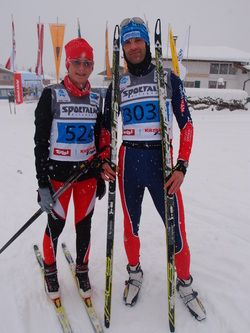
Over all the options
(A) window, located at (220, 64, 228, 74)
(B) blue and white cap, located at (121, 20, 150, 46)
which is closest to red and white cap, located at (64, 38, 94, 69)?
(B) blue and white cap, located at (121, 20, 150, 46)

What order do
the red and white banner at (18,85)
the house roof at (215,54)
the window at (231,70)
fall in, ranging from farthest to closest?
the window at (231,70)
the house roof at (215,54)
the red and white banner at (18,85)

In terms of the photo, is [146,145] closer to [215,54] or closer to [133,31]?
[133,31]

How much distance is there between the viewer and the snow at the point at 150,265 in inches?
85.9

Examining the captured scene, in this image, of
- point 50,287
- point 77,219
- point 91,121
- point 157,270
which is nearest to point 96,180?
point 77,219

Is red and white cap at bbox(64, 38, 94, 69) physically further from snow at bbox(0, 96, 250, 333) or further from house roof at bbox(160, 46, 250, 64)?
house roof at bbox(160, 46, 250, 64)

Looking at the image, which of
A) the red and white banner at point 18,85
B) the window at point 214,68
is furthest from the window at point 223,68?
the red and white banner at point 18,85

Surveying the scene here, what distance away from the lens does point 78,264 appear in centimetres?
247

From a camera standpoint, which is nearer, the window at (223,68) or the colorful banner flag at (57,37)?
the colorful banner flag at (57,37)

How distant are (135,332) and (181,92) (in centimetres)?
211

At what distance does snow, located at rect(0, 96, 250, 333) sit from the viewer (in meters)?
2.18

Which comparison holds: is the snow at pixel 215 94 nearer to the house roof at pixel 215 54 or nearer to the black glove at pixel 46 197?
the house roof at pixel 215 54

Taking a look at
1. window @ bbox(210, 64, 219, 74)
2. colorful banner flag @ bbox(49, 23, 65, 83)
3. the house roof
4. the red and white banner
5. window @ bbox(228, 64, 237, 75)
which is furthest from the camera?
window @ bbox(228, 64, 237, 75)

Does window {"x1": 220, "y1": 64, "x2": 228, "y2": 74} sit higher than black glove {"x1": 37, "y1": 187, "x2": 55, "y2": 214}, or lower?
higher

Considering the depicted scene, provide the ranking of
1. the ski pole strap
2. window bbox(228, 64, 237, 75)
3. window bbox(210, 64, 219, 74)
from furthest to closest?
window bbox(228, 64, 237, 75)
window bbox(210, 64, 219, 74)
the ski pole strap
